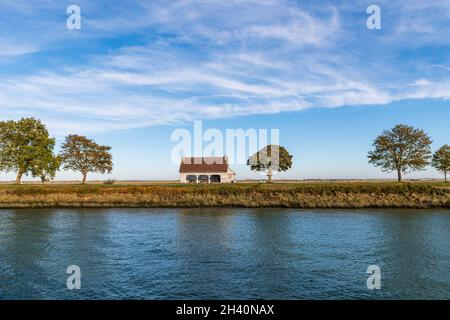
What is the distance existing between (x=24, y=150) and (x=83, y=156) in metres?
18.3

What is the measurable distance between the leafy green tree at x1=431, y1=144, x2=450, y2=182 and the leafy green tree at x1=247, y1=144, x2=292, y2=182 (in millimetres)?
43146

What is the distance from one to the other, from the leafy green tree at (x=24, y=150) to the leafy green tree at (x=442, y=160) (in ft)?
354

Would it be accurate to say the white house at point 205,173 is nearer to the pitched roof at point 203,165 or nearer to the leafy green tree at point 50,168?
the pitched roof at point 203,165

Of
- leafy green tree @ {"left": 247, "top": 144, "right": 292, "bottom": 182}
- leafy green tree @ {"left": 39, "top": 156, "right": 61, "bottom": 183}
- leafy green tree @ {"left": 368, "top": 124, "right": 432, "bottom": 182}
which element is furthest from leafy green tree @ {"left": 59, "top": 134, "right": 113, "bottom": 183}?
leafy green tree @ {"left": 368, "top": 124, "right": 432, "bottom": 182}

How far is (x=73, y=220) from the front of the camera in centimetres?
4372

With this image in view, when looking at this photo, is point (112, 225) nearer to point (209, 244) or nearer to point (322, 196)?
point (209, 244)

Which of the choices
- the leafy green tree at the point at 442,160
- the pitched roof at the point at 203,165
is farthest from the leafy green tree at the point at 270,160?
the leafy green tree at the point at 442,160

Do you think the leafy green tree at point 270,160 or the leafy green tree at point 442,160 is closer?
the leafy green tree at point 442,160

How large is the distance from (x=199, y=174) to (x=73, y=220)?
53081 millimetres

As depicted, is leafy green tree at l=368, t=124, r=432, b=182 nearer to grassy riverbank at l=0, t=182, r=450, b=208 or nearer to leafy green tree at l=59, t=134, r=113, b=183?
grassy riverbank at l=0, t=182, r=450, b=208

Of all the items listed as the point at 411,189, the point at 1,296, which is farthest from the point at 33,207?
the point at 411,189

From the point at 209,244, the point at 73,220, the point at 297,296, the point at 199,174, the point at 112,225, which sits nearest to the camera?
the point at 297,296

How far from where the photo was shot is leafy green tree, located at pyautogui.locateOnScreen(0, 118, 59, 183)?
81000 mm

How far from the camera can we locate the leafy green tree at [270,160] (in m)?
107
